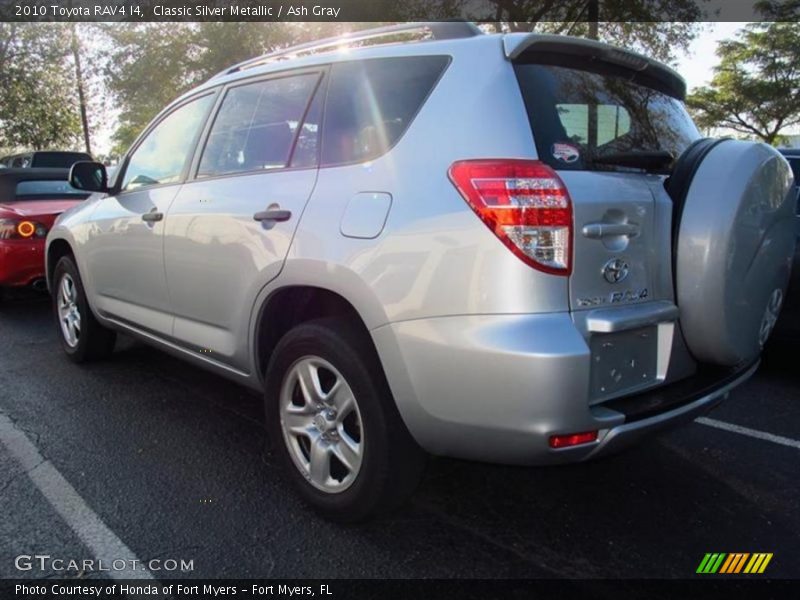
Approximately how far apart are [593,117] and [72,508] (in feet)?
8.64

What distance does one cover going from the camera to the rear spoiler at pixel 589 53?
7.34 ft

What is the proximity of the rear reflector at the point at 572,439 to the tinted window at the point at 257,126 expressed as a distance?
64.4 inches

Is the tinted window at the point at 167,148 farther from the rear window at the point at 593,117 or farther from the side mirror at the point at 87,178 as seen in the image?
the rear window at the point at 593,117

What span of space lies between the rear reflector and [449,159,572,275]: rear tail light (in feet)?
1.67

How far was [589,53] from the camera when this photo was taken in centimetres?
245

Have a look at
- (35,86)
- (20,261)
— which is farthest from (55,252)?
(35,86)

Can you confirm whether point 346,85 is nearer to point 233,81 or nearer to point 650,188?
point 233,81

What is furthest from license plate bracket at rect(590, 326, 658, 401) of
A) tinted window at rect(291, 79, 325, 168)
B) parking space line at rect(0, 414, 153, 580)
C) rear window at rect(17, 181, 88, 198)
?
rear window at rect(17, 181, 88, 198)

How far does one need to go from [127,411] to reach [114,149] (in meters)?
48.4

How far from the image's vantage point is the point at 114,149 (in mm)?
46688

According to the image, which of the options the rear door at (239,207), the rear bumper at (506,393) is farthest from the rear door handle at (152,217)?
the rear bumper at (506,393)

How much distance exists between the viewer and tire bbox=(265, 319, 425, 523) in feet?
7.65

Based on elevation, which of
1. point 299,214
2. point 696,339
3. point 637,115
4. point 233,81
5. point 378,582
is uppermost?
point 233,81

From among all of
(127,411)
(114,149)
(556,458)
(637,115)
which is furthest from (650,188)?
(114,149)
